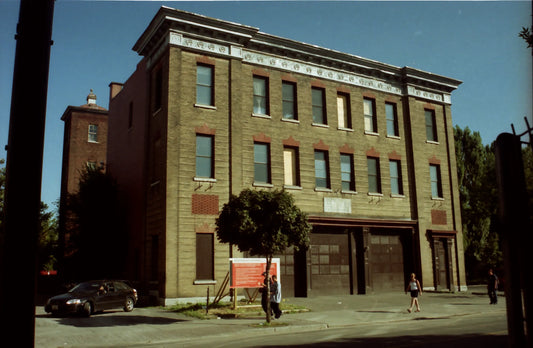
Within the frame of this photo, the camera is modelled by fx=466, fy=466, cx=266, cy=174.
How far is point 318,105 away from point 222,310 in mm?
13792

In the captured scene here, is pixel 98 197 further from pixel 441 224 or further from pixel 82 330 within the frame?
pixel 441 224

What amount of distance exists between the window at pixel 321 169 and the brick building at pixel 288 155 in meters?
0.07

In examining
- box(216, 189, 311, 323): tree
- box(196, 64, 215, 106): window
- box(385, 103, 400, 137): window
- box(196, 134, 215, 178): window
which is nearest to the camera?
box(216, 189, 311, 323): tree

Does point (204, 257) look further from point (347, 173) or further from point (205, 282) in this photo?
point (347, 173)

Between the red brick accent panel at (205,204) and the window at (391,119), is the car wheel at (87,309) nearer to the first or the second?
the red brick accent panel at (205,204)

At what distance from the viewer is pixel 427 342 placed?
1130cm

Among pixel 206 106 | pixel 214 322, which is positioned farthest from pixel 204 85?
pixel 214 322

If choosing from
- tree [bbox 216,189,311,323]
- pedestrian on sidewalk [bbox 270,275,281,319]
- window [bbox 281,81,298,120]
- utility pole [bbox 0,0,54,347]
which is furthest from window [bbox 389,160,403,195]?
utility pole [bbox 0,0,54,347]

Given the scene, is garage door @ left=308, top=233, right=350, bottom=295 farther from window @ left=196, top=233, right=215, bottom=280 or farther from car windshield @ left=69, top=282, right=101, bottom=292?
car windshield @ left=69, top=282, right=101, bottom=292

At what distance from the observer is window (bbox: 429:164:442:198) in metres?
30.8

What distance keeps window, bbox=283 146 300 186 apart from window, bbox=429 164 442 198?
10.3 meters

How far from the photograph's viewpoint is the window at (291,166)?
25.8m

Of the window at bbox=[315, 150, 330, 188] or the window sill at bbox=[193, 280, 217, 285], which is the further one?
the window at bbox=[315, 150, 330, 188]

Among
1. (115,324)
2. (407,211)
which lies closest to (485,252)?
(407,211)
